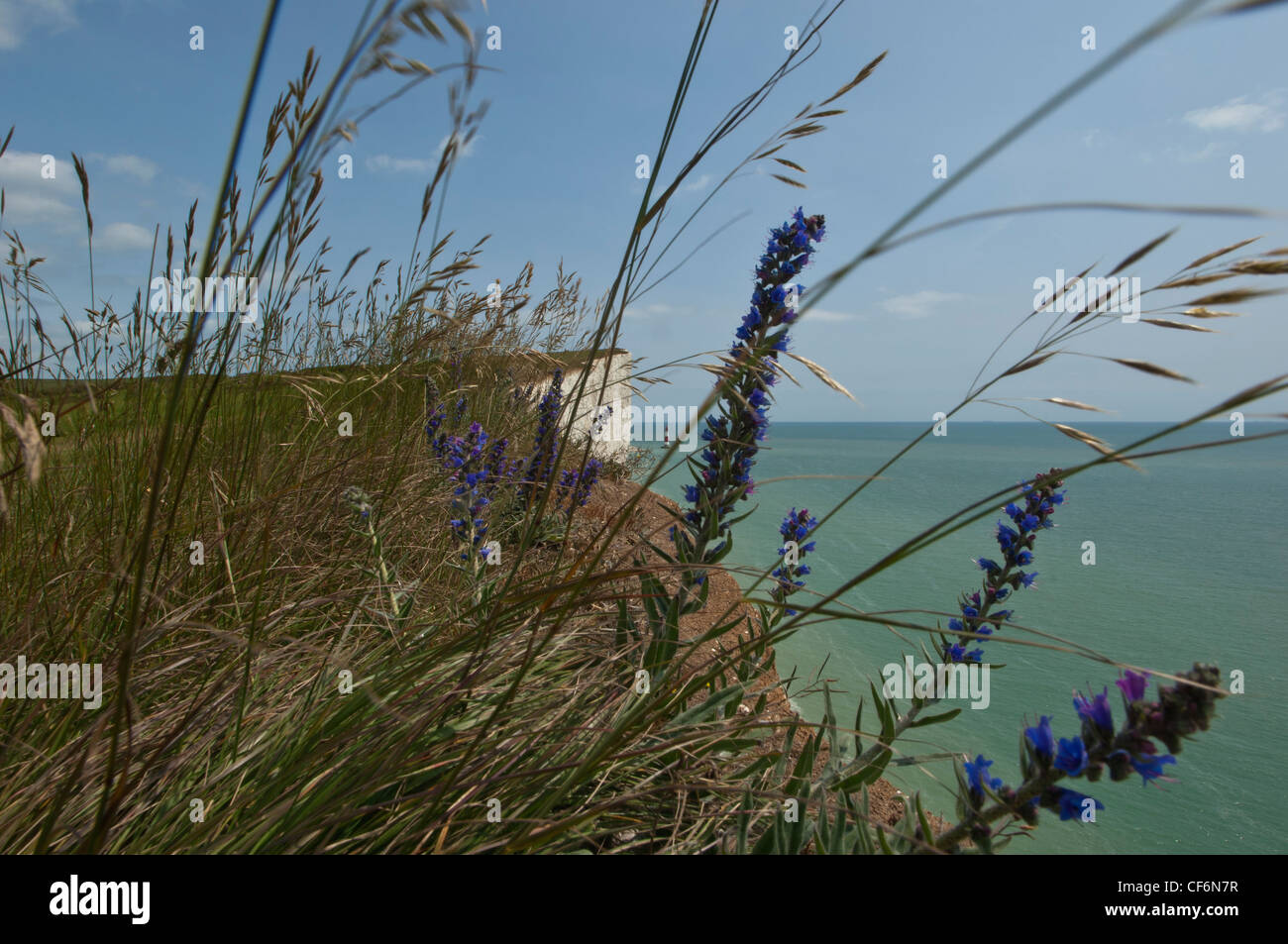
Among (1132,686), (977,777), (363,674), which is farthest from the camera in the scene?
(363,674)

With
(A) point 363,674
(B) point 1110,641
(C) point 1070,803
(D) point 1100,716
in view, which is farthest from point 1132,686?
(B) point 1110,641

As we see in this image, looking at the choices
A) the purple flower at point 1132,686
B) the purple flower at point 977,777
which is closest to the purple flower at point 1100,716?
the purple flower at point 1132,686

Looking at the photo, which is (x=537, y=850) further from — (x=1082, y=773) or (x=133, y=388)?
(x=133, y=388)

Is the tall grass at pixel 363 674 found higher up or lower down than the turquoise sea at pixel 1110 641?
higher up

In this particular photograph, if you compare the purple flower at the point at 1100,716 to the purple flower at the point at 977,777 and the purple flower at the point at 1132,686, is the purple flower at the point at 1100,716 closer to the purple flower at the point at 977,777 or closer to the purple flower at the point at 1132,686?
the purple flower at the point at 1132,686

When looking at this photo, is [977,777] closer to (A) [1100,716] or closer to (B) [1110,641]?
(A) [1100,716]

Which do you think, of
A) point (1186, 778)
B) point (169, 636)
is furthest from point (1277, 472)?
point (169, 636)

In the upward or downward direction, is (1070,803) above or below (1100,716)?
below

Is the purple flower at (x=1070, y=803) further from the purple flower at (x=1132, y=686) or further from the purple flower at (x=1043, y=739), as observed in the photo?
the purple flower at (x=1132, y=686)

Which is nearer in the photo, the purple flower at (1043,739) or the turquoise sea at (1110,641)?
the purple flower at (1043,739)

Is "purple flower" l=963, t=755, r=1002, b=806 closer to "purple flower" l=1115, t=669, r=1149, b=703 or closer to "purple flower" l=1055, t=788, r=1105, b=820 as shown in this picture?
"purple flower" l=1055, t=788, r=1105, b=820

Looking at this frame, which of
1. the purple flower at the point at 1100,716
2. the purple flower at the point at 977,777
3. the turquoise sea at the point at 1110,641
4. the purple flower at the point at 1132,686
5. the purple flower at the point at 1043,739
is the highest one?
the purple flower at the point at 1132,686

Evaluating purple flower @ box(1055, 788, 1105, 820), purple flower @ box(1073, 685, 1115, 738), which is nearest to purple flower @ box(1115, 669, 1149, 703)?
purple flower @ box(1073, 685, 1115, 738)
